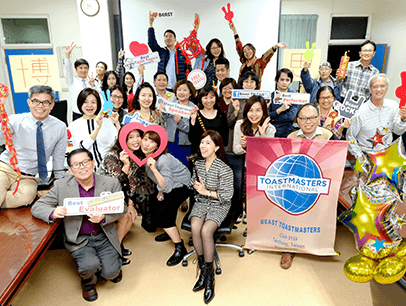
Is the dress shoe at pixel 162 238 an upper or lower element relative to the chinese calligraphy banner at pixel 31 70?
lower

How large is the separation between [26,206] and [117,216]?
2.57ft

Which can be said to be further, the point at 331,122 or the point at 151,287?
the point at 331,122

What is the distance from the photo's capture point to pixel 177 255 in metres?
2.47

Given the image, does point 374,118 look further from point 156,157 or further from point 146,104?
point 146,104

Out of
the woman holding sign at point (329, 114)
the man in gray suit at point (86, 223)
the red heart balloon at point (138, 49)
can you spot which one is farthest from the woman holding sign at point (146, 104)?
the woman holding sign at point (329, 114)

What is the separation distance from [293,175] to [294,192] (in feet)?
0.45

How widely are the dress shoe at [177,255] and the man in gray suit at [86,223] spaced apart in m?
0.45

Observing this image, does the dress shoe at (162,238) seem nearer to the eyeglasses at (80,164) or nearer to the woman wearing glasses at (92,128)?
the woman wearing glasses at (92,128)

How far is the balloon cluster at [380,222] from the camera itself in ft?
4.76

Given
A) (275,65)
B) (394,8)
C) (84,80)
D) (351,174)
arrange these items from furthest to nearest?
(394,8) → (275,65) → (84,80) → (351,174)

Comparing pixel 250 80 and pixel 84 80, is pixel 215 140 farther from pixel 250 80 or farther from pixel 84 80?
pixel 84 80

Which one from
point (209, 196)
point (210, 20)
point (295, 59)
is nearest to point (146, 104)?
point (209, 196)

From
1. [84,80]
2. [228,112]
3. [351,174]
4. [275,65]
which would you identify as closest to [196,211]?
[228,112]

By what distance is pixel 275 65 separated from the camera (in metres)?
5.12
